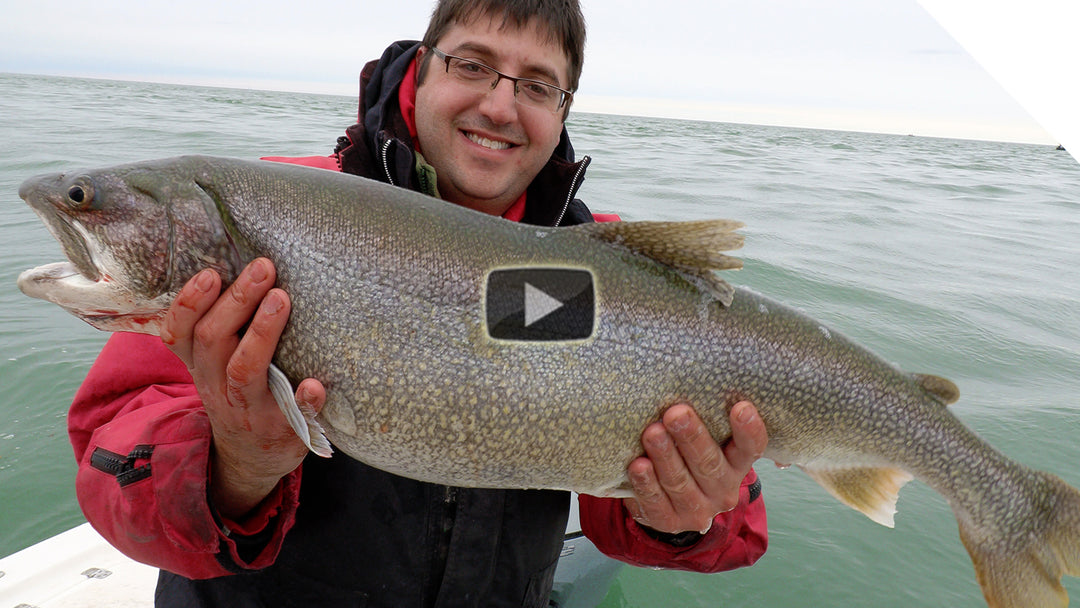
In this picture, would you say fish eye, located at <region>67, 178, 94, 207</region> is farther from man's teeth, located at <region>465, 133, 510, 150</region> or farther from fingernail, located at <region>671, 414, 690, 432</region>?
fingernail, located at <region>671, 414, 690, 432</region>

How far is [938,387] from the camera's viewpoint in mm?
2424

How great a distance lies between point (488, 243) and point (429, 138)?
1.12m

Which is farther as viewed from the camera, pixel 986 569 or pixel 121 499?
pixel 986 569

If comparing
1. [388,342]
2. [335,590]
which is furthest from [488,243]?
[335,590]

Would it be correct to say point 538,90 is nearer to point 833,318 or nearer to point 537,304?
point 537,304

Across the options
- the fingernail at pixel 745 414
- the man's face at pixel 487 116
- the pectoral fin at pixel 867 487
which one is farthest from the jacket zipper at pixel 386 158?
the pectoral fin at pixel 867 487

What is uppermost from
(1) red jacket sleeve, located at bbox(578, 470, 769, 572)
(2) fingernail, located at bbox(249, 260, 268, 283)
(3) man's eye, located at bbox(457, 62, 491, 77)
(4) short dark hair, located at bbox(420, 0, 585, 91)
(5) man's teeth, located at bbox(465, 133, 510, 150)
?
(4) short dark hair, located at bbox(420, 0, 585, 91)

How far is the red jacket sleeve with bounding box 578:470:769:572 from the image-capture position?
8.83ft

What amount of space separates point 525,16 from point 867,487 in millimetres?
2410

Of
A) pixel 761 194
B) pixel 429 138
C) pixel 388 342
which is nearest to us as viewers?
pixel 388 342

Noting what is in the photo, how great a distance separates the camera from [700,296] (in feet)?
7.36

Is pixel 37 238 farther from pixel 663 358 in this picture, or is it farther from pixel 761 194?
pixel 761 194

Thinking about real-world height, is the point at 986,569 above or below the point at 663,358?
below

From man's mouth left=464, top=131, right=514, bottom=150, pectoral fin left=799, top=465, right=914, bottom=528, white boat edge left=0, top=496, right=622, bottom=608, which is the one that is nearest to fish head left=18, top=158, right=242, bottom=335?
man's mouth left=464, top=131, right=514, bottom=150
